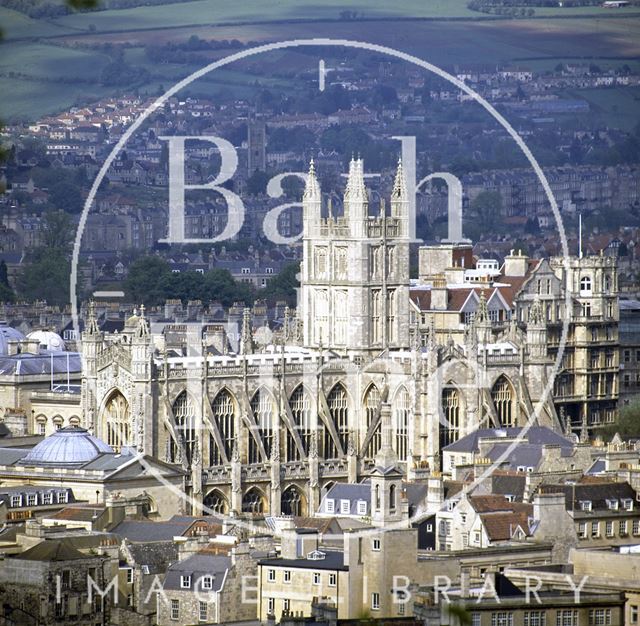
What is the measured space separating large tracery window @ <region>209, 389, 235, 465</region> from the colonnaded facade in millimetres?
31

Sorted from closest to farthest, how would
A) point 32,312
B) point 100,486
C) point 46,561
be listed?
point 46,561 < point 100,486 < point 32,312

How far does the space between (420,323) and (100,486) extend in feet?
87.5

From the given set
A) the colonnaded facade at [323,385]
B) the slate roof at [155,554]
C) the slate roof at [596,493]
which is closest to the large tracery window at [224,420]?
the colonnaded facade at [323,385]

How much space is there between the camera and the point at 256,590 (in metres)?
79.6

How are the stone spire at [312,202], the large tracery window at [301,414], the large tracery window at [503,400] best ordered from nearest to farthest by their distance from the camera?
the large tracery window at [301,414] < the large tracery window at [503,400] < the stone spire at [312,202]

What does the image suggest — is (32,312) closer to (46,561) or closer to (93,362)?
(93,362)

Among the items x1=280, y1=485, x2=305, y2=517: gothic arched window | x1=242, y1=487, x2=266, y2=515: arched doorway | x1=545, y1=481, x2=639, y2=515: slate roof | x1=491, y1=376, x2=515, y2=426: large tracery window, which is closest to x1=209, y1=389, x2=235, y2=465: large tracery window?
x1=242, y1=487, x2=266, y2=515: arched doorway

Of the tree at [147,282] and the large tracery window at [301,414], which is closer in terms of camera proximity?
Result: the large tracery window at [301,414]

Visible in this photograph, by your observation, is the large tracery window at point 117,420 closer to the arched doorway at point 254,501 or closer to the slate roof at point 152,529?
the arched doorway at point 254,501

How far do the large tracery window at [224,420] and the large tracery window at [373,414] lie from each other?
5.11m

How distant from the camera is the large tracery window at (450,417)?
11138 cm

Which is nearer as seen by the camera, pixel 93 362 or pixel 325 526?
pixel 325 526

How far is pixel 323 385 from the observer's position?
112 meters

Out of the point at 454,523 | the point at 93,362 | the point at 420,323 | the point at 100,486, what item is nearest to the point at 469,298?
the point at 420,323
